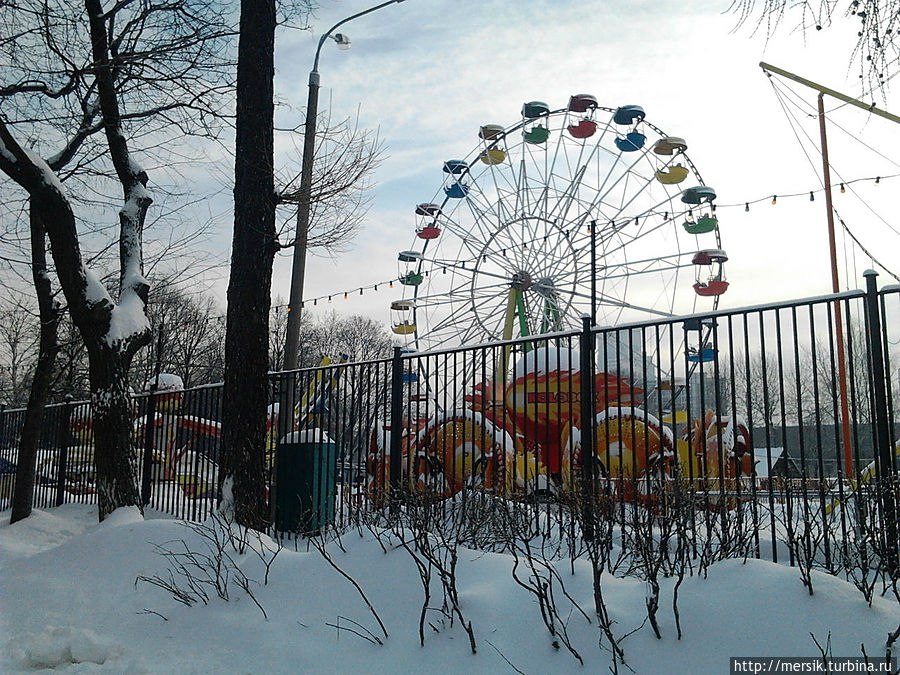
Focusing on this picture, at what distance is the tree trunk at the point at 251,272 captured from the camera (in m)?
6.67

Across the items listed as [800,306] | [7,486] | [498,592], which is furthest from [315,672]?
[7,486]

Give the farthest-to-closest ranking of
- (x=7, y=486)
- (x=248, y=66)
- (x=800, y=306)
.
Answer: (x=7, y=486)
(x=248, y=66)
(x=800, y=306)

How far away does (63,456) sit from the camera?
11.4 metres

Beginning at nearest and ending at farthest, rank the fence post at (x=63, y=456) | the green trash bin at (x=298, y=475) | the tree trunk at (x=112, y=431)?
the green trash bin at (x=298, y=475)
the tree trunk at (x=112, y=431)
the fence post at (x=63, y=456)

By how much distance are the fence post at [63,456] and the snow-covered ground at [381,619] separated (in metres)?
6.54

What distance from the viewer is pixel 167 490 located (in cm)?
896

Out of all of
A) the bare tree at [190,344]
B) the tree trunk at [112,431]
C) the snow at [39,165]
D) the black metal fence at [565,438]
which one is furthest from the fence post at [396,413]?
the bare tree at [190,344]

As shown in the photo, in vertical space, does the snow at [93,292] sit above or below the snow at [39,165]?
below

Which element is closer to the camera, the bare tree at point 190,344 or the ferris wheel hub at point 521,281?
the ferris wheel hub at point 521,281

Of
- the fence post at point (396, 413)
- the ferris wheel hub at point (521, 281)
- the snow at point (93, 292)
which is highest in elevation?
the ferris wheel hub at point (521, 281)

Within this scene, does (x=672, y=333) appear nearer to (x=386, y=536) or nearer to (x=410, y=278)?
(x=386, y=536)

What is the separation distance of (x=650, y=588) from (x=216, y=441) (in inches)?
205

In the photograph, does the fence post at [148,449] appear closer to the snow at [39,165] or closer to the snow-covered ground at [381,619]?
the snow at [39,165]

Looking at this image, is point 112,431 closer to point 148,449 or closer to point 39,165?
point 148,449
